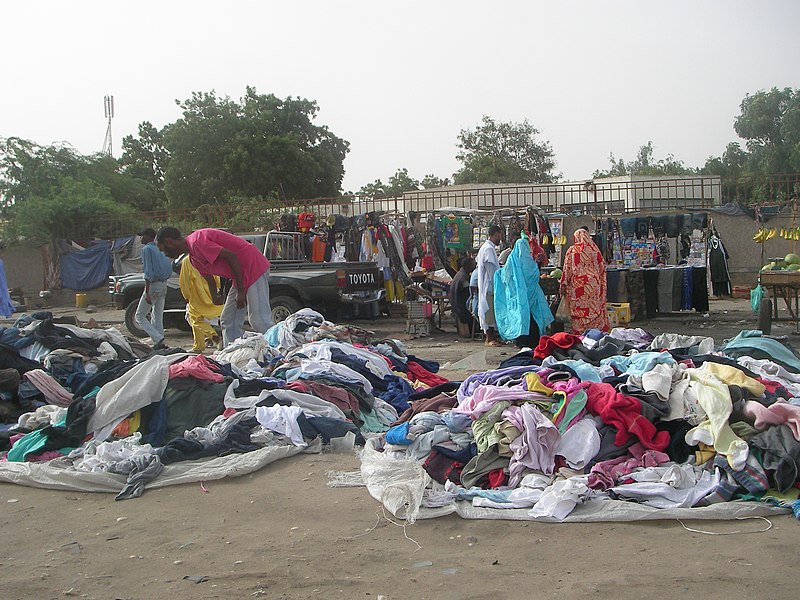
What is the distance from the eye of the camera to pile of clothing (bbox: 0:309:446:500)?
212 inches

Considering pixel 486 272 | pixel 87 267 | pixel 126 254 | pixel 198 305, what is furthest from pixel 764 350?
pixel 87 267

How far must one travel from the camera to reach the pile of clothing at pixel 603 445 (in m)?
4.30

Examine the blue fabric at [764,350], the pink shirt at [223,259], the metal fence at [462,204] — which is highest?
the metal fence at [462,204]

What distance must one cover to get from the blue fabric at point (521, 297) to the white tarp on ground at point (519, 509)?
6.31 meters

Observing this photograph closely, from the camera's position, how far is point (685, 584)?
3.37m

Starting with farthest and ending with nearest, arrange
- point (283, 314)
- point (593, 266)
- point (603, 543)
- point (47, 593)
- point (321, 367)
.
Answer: point (283, 314)
point (593, 266)
point (321, 367)
point (603, 543)
point (47, 593)

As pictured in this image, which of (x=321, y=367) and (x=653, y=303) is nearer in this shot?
(x=321, y=367)

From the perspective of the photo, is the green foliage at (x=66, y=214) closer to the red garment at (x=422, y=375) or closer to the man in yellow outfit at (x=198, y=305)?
the man in yellow outfit at (x=198, y=305)

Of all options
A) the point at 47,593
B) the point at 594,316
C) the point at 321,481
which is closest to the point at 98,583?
the point at 47,593

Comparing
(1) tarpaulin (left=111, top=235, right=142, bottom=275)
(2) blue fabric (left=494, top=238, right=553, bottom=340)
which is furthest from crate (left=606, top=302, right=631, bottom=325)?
(1) tarpaulin (left=111, top=235, right=142, bottom=275)

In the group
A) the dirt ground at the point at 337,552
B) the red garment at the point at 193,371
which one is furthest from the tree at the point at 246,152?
the dirt ground at the point at 337,552

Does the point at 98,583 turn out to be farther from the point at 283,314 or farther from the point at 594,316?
the point at 283,314

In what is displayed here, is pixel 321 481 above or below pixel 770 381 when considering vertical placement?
below

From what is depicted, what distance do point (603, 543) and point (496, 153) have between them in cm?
4356
